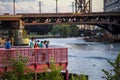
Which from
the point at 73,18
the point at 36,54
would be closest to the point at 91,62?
the point at 36,54

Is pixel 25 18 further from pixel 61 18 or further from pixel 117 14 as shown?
pixel 117 14

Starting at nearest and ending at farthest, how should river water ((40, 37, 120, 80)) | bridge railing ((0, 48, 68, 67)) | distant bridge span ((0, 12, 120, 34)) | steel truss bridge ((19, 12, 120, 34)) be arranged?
bridge railing ((0, 48, 68, 67)) → river water ((40, 37, 120, 80)) → distant bridge span ((0, 12, 120, 34)) → steel truss bridge ((19, 12, 120, 34))

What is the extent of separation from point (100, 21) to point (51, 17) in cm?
2100

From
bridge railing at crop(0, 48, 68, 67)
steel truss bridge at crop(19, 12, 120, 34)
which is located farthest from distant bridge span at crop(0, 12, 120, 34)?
bridge railing at crop(0, 48, 68, 67)

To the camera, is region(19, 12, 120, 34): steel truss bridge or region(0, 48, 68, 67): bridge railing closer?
region(0, 48, 68, 67): bridge railing

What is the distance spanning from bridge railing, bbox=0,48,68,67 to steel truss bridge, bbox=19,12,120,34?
12641cm

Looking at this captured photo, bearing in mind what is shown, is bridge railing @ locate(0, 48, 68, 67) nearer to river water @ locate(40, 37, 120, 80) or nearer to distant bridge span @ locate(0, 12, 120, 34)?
river water @ locate(40, 37, 120, 80)

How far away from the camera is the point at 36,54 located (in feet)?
107

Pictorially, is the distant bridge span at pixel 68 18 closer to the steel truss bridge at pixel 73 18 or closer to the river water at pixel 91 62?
the steel truss bridge at pixel 73 18

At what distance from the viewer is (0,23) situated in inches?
6368

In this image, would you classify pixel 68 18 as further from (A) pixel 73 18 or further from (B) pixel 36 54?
(B) pixel 36 54

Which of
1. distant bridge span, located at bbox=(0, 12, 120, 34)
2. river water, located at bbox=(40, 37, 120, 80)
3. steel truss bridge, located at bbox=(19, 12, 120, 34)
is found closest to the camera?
river water, located at bbox=(40, 37, 120, 80)

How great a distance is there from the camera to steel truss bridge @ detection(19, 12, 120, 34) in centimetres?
16400

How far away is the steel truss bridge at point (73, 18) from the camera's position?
164 meters
